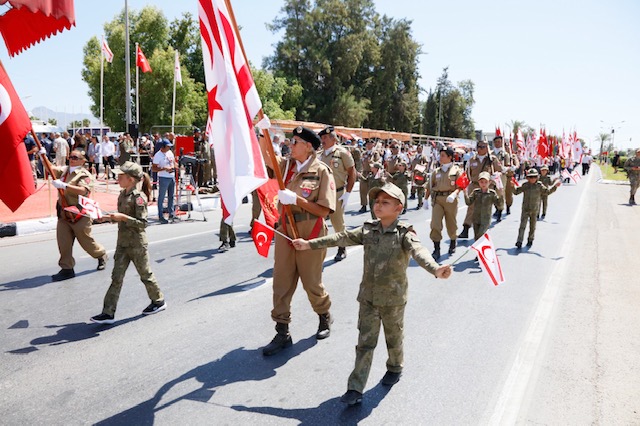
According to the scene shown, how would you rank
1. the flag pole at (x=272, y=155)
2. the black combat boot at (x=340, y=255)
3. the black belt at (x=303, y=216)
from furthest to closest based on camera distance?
the black combat boot at (x=340, y=255), the black belt at (x=303, y=216), the flag pole at (x=272, y=155)

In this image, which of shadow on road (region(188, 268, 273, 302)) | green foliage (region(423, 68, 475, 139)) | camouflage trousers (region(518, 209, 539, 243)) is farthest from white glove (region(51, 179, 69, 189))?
green foliage (region(423, 68, 475, 139))

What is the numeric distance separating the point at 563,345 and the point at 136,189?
4984 mm

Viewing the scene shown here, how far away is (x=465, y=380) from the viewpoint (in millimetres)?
4387

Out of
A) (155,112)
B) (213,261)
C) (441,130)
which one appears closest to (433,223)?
(213,261)

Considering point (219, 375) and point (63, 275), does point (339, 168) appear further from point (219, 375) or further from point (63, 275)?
point (219, 375)

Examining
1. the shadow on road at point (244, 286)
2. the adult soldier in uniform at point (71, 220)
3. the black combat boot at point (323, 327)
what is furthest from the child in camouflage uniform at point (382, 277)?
the adult soldier in uniform at point (71, 220)

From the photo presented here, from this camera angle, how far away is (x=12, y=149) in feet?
13.0

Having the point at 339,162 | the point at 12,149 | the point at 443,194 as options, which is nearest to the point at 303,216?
the point at 12,149

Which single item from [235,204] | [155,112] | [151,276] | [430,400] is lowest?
[430,400]

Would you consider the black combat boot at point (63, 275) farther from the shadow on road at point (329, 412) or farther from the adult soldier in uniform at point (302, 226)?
the shadow on road at point (329, 412)

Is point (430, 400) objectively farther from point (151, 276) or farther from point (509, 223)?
point (509, 223)

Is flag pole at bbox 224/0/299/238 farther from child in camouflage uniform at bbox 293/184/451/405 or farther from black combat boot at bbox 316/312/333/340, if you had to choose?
black combat boot at bbox 316/312/333/340

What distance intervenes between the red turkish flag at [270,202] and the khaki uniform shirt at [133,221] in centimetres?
155

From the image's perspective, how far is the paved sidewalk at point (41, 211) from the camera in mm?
11033
